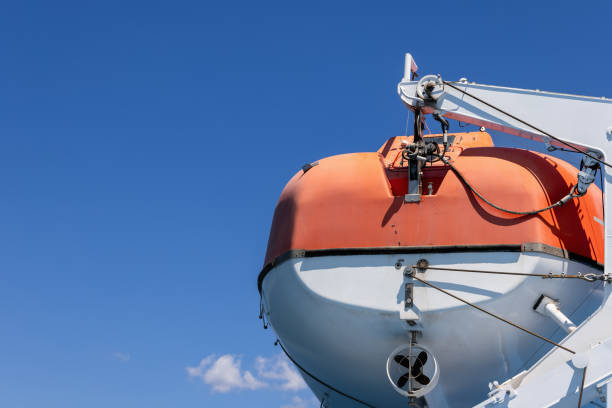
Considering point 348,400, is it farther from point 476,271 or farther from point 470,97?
point 470,97

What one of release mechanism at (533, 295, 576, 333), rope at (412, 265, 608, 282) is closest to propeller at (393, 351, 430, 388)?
rope at (412, 265, 608, 282)

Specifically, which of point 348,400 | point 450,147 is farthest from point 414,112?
point 348,400

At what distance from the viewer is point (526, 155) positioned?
318 inches

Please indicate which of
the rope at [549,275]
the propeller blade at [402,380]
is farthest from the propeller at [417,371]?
the rope at [549,275]

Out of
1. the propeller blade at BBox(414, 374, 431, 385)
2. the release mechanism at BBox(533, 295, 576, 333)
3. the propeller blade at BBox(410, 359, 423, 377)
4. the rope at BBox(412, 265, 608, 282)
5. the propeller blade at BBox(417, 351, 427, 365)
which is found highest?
the rope at BBox(412, 265, 608, 282)

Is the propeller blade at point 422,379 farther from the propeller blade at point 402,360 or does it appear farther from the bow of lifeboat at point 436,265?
the propeller blade at point 402,360

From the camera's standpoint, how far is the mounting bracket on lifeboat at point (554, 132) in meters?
6.41

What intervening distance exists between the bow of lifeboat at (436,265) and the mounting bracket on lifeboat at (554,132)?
37 centimetres

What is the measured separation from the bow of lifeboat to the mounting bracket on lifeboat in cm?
37

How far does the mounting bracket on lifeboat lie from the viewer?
21.0ft

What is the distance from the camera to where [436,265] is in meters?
7.71

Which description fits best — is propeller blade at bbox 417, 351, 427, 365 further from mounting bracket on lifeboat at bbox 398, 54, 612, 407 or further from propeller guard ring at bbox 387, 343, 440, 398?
mounting bracket on lifeboat at bbox 398, 54, 612, 407

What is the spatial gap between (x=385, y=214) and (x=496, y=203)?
3.74 feet

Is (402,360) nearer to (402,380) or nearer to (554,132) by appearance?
(402,380)
